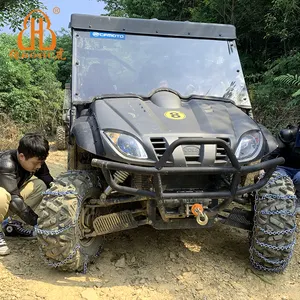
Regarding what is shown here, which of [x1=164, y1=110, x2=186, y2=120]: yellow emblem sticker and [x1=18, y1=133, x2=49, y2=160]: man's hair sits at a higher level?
[x1=164, y1=110, x2=186, y2=120]: yellow emblem sticker

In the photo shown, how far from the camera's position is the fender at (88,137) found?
8.78 feet

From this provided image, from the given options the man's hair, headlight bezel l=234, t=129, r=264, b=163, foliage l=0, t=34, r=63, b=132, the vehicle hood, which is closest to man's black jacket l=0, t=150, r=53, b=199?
the man's hair

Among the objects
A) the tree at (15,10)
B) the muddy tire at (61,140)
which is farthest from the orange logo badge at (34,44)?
the muddy tire at (61,140)

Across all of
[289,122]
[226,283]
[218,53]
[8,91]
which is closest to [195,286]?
[226,283]

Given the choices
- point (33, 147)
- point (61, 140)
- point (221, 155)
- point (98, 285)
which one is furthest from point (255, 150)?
point (61, 140)

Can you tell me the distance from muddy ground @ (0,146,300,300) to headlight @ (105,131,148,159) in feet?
3.12

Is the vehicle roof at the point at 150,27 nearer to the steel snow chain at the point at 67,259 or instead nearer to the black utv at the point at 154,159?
the black utv at the point at 154,159

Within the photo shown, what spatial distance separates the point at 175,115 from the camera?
9.83 feet

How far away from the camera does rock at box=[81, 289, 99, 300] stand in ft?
8.68

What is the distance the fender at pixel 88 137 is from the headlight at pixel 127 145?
0.33 feet

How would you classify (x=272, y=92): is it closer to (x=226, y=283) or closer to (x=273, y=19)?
(x=273, y=19)

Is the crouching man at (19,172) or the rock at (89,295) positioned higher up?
the crouching man at (19,172)

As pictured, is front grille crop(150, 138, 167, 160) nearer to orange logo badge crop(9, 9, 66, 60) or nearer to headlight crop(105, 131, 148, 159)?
headlight crop(105, 131, 148, 159)

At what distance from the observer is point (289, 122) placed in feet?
22.2
